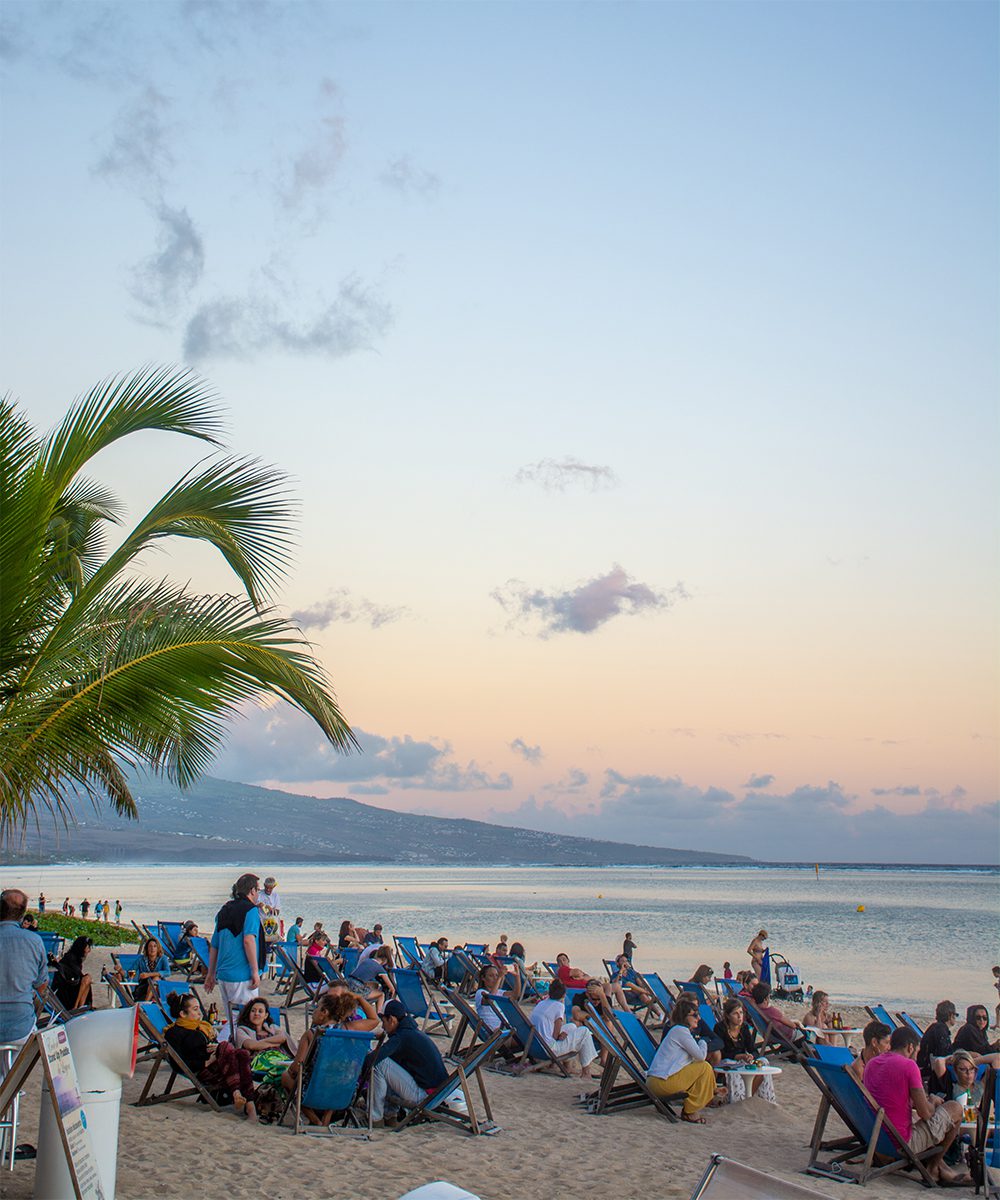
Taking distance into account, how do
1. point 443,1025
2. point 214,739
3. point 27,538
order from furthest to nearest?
1. point 443,1025
2. point 214,739
3. point 27,538

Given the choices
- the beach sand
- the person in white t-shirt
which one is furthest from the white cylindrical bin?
the person in white t-shirt

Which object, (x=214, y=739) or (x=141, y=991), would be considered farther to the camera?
(x=141, y=991)

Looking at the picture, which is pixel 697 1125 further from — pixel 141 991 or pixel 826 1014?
pixel 141 991

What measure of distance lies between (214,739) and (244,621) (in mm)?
572

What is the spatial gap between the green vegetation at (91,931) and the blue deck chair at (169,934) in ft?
22.7

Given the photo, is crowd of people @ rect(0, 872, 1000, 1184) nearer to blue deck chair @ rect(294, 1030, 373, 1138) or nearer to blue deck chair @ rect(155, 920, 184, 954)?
blue deck chair @ rect(294, 1030, 373, 1138)

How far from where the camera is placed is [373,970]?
1135 cm

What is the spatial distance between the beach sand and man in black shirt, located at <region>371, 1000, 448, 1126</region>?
0.20 m

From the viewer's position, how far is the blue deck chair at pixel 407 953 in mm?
16281

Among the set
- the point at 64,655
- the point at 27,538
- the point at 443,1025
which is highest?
the point at 27,538

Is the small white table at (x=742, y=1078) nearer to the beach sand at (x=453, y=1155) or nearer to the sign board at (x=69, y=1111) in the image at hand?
the beach sand at (x=453, y=1155)

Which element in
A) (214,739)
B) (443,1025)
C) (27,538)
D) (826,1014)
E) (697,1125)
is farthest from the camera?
(826,1014)

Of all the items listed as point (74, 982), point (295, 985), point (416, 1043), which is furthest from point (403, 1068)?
point (295, 985)

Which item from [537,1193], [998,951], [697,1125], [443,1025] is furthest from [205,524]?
[998,951]
